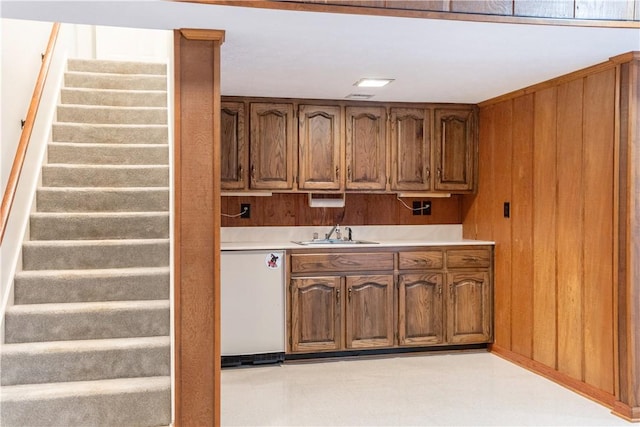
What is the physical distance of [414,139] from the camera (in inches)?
191

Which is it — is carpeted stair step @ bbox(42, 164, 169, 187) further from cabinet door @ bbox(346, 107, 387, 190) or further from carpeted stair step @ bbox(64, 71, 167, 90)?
cabinet door @ bbox(346, 107, 387, 190)

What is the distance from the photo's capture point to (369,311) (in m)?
4.49

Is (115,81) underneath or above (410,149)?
above

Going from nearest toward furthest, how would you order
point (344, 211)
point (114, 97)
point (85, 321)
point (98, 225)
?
1. point (85, 321)
2. point (98, 225)
3. point (114, 97)
4. point (344, 211)

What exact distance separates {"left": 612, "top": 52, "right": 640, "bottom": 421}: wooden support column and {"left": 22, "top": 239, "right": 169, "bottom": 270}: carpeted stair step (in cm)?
290

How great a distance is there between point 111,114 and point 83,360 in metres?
2.29

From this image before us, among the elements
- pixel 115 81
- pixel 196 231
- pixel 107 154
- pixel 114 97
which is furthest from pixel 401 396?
pixel 115 81

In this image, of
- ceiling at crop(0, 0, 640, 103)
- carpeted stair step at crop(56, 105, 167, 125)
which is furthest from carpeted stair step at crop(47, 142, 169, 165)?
ceiling at crop(0, 0, 640, 103)

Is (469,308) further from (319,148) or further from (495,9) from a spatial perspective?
(495,9)

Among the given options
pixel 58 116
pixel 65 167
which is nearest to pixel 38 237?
pixel 65 167

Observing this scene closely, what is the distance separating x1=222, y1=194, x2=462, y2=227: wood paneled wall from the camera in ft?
15.9

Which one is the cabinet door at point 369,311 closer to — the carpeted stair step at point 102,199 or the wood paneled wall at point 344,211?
the wood paneled wall at point 344,211

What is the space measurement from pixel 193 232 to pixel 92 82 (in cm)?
290

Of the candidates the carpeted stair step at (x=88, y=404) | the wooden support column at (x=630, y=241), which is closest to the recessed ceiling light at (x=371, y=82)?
the wooden support column at (x=630, y=241)
